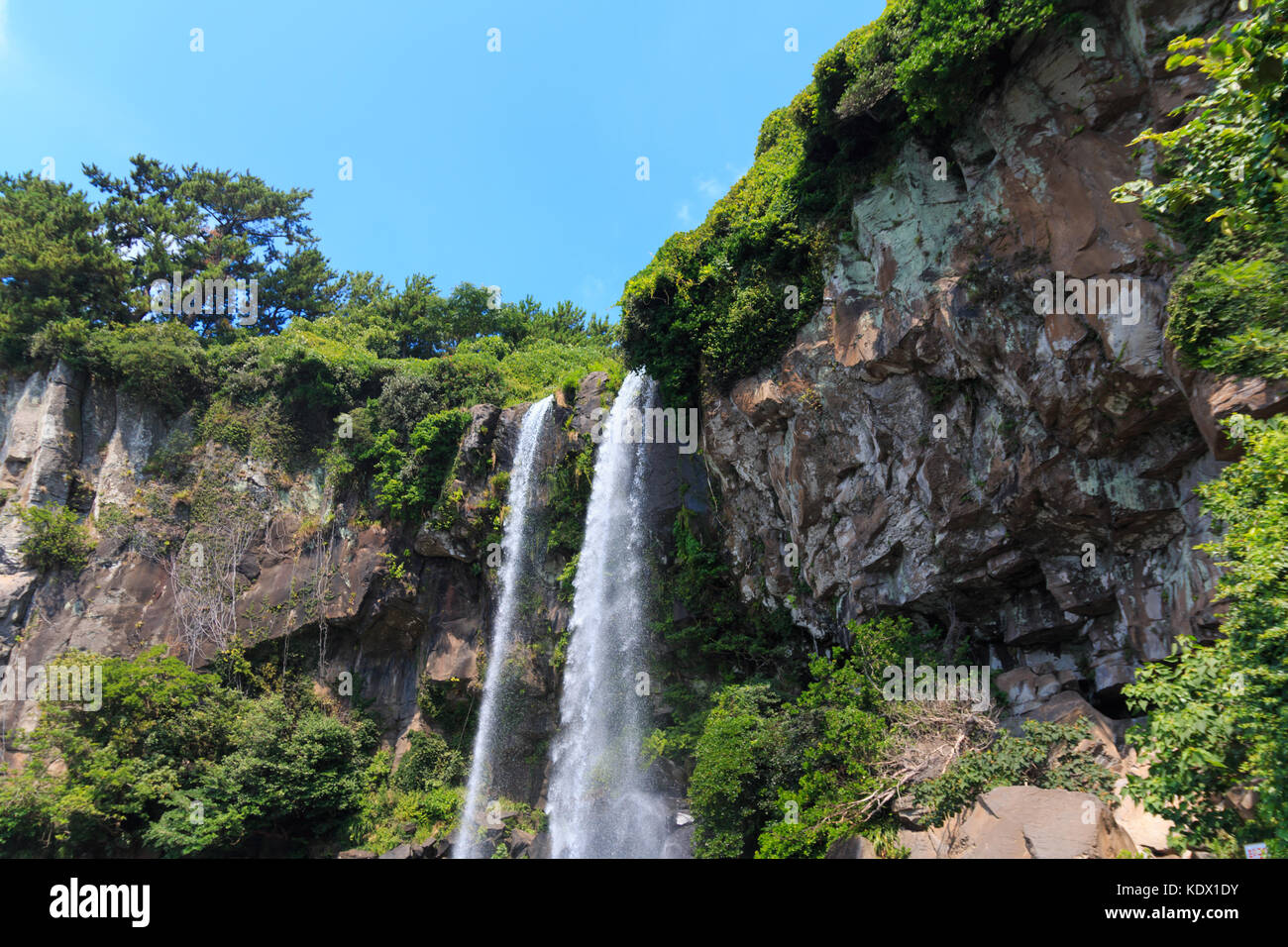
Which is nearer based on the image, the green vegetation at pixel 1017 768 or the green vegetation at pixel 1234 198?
the green vegetation at pixel 1234 198

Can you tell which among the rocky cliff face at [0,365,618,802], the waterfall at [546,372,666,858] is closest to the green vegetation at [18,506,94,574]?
the rocky cliff face at [0,365,618,802]

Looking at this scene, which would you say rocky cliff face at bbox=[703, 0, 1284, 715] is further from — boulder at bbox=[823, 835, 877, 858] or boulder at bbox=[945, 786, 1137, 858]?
boulder at bbox=[823, 835, 877, 858]

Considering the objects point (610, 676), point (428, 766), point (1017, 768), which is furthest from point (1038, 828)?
point (428, 766)

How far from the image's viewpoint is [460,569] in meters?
21.8

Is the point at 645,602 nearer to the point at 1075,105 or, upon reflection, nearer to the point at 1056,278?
the point at 1056,278

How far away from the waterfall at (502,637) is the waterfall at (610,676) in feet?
6.34

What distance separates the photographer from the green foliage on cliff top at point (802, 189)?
11195 millimetres

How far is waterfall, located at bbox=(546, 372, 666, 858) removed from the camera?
16.1 m

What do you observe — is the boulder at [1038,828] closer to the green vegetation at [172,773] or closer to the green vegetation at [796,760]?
the green vegetation at [796,760]

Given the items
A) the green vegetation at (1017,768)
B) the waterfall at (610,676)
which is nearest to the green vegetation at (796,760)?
the green vegetation at (1017,768)

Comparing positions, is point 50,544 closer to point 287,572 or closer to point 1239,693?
point 287,572

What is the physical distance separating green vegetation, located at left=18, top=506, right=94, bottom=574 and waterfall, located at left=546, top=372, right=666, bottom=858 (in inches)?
655
